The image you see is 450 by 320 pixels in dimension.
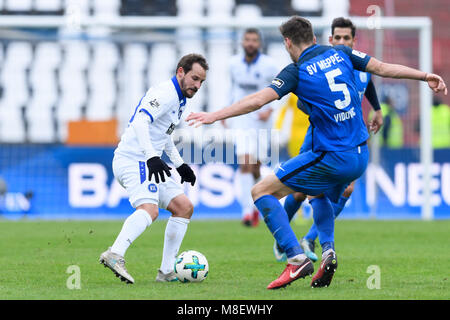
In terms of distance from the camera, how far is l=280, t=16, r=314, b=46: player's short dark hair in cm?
666

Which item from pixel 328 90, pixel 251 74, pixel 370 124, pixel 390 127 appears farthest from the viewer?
pixel 390 127

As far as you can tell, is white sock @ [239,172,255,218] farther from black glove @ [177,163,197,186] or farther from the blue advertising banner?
black glove @ [177,163,197,186]

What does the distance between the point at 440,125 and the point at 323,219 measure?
1163 cm

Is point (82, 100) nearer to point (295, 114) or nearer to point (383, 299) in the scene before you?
point (295, 114)

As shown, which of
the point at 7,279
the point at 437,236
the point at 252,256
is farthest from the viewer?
the point at 437,236

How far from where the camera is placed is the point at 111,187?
15.4 metres

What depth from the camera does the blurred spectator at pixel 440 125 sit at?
17531 millimetres

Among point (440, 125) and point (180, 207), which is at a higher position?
point (180, 207)

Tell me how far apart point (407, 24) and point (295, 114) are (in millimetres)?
3952

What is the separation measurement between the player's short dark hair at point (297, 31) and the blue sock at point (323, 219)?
132 cm

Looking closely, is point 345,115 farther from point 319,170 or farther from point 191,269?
point 191,269

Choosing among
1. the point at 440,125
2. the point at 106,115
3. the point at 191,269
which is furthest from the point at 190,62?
the point at 440,125
